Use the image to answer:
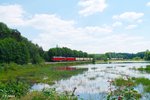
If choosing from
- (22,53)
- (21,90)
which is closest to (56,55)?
(22,53)

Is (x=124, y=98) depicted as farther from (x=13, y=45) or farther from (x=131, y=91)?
(x=13, y=45)

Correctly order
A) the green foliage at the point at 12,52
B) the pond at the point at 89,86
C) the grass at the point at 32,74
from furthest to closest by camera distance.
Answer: the green foliage at the point at 12,52
the grass at the point at 32,74
the pond at the point at 89,86

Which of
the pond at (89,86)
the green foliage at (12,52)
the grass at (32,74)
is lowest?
the pond at (89,86)

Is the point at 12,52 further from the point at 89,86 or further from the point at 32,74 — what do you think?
the point at 89,86

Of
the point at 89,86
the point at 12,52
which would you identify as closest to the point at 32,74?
the point at 12,52

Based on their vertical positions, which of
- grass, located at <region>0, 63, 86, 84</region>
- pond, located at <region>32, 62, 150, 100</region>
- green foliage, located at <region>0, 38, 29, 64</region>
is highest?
green foliage, located at <region>0, 38, 29, 64</region>

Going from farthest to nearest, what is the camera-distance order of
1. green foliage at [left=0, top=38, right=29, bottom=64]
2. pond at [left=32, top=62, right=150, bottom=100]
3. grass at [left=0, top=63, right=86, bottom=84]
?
1. green foliage at [left=0, top=38, right=29, bottom=64]
2. grass at [left=0, top=63, right=86, bottom=84]
3. pond at [left=32, top=62, right=150, bottom=100]

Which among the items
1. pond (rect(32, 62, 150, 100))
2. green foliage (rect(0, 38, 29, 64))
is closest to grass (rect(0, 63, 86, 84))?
pond (rect(32, 62, 150, 100))

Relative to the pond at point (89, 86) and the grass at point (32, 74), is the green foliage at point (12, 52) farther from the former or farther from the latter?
the pond at point (89, 86)

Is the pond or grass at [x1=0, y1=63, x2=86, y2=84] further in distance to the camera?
grass at [x1=0, y1=63, x2=86, y2=84]

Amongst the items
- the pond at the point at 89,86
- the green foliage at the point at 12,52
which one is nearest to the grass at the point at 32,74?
the pond at the point at 89,86

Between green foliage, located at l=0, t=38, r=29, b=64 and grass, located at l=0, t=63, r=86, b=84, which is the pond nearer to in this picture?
grass, located at l=0, t=63, r=86, b=84

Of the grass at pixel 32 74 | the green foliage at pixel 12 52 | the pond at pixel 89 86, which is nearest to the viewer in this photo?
the pond at pixel 89 86

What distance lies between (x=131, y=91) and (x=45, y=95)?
209 inches
